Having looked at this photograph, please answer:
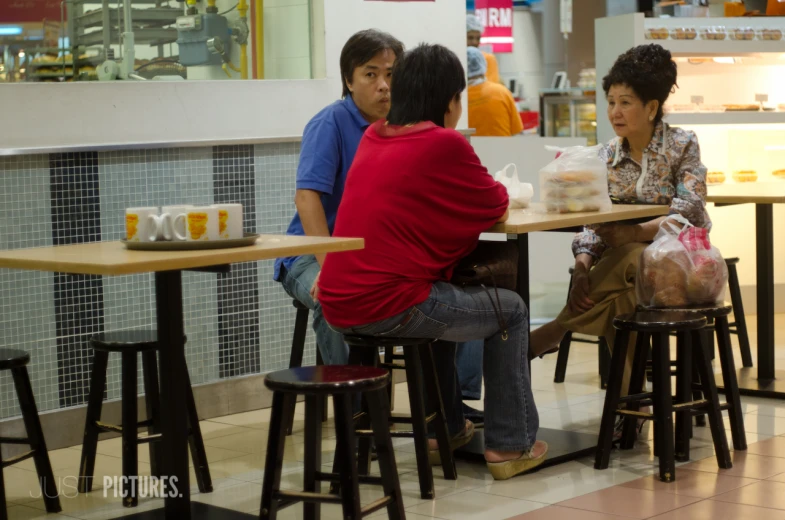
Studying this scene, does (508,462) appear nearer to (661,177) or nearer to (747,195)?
(661,177)

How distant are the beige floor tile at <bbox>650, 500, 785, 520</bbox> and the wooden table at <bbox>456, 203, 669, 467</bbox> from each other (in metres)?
0.66

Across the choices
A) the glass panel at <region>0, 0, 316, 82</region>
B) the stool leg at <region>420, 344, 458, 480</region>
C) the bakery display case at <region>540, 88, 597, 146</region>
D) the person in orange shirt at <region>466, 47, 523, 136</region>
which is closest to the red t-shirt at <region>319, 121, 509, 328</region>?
the stool leg at <region>420, 344, 458, 480</region>

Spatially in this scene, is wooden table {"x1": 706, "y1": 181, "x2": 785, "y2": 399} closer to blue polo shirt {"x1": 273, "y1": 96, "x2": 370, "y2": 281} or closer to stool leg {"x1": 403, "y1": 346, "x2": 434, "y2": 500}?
blue polo shirt {"x1": 273, "y1": 96, "x2": 370, "y2": 281}

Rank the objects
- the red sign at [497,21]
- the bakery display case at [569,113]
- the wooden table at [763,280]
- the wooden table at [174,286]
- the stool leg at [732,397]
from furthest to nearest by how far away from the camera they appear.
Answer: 1. the red sign at [497,21]
2. the bakery display case at [569,113]
3. the wooden table at [763,280]
4. the stool leg at [732,397]
5. the wooden table at [174,286]

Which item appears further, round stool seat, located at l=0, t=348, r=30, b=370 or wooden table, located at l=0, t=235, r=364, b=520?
round stool seat, located at l=0, t=348, r=30, b=370

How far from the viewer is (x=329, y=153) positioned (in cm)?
422

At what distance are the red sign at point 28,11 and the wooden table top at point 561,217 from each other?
1991 millimetres

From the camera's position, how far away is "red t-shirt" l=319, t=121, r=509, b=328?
11.7 feet

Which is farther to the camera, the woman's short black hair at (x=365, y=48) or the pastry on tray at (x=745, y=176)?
the pastry on tray at (x=745, y=176)

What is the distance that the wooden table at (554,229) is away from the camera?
3781 mm

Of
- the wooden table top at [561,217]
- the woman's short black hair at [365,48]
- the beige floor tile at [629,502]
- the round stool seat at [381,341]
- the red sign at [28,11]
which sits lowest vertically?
the beige floor tile at [629,502]

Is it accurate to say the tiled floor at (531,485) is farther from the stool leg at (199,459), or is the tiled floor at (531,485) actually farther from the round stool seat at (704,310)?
the round stool seat at (704,310)

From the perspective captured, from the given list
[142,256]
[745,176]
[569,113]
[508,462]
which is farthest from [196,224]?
[569,113]

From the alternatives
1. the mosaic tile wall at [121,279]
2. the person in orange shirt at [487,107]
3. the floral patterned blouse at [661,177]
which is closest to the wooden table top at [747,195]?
the floral patterned blouse at [661,177]
